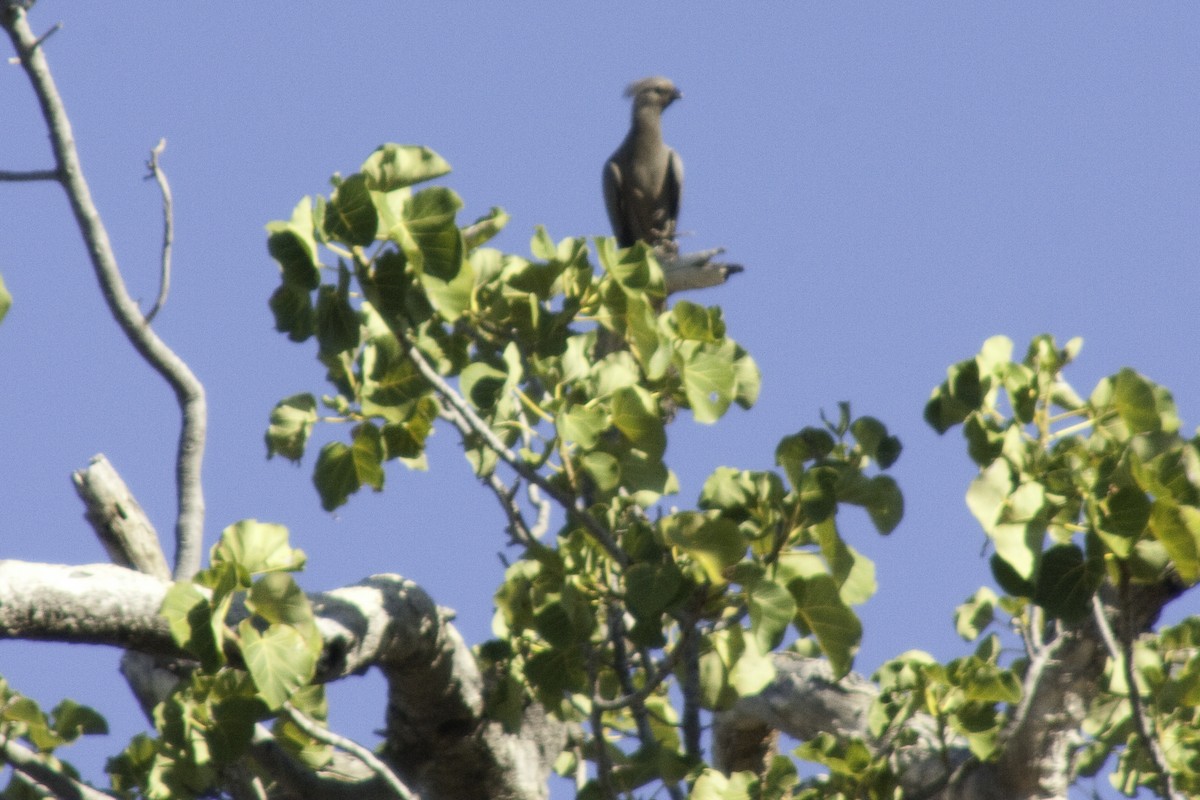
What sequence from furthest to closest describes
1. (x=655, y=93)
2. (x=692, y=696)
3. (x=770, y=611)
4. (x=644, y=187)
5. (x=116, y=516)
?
(x=655, y=93) < (x=644, y=187) < (x=116, y=516) < (x=692, y=696) < (x=770, y=611)

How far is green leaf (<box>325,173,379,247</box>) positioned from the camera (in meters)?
1.94

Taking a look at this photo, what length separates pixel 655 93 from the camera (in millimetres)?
8734

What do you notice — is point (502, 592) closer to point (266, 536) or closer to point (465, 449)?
point (465, 449)

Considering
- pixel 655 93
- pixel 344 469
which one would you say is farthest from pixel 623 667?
pixel 655 93

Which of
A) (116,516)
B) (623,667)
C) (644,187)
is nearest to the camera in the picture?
(623,667)

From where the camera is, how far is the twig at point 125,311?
2.22 m

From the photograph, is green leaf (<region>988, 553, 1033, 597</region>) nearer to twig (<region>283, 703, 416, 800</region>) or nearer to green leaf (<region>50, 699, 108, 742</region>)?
twig (<region>283, 703, 416, 800</region>)

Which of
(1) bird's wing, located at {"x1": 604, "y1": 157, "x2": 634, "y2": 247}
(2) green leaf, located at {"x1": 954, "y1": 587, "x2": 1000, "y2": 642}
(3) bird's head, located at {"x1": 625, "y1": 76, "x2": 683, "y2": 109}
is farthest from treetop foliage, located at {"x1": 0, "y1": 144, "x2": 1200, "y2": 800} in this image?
(3) bird's head, located at {"x1": 625, "y1": 76, "x2": 683, "y2": 109}

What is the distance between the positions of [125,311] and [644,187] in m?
6.05

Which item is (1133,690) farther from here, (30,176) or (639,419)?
(30,176)

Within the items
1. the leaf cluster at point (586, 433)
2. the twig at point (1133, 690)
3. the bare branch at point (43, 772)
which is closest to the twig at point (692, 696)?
the leaf cluster at point (586, 433)

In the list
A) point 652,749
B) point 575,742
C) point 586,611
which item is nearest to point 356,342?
point 586,611

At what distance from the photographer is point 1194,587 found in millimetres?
2684

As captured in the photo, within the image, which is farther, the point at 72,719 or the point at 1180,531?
the point at 72,719
